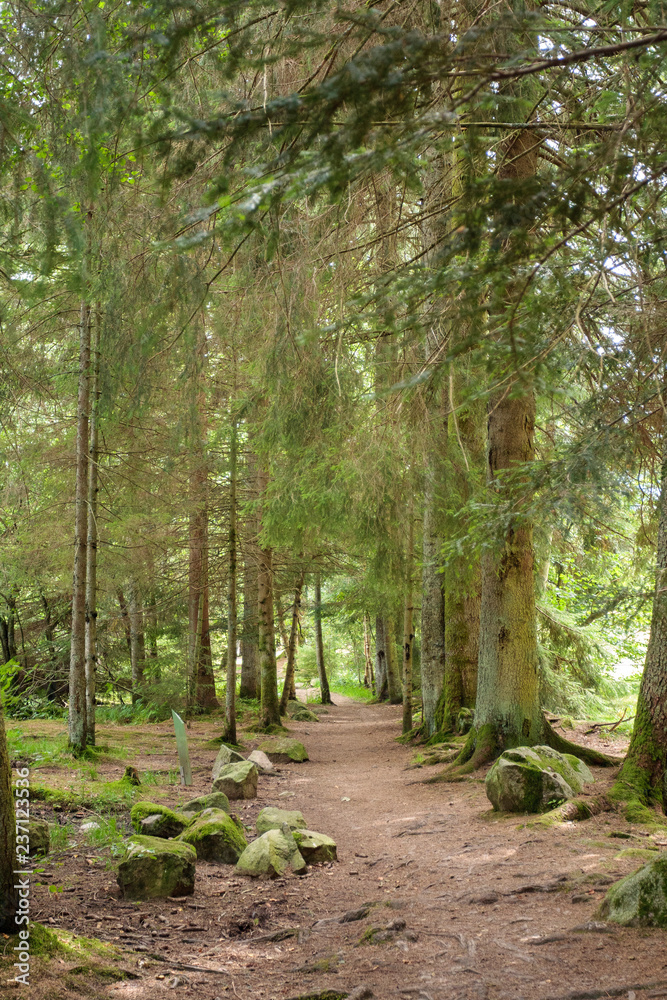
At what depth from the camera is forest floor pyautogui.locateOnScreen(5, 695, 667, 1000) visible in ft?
11.3

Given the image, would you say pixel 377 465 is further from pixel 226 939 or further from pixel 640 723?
pixel 226 939

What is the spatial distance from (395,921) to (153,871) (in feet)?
5.45

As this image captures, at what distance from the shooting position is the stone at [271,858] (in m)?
5.66

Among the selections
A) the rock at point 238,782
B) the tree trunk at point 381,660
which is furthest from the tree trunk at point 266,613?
the tree trunk at point 381,660

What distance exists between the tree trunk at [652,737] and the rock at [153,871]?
148 inches

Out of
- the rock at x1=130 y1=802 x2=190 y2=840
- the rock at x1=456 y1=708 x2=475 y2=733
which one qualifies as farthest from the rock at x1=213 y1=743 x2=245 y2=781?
the rock at x1=456 y1=708 x2=475 y2=733

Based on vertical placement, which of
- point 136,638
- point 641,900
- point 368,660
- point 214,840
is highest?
point 136,638

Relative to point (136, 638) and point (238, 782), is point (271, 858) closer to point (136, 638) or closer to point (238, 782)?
point (238, 782)

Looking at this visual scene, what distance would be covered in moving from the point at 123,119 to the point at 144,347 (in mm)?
1111

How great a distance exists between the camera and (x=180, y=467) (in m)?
12.3

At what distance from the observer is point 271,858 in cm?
573

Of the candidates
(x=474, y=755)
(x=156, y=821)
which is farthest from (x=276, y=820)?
(x=474, y=755)

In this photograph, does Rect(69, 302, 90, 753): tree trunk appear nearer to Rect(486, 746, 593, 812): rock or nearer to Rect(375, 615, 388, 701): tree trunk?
Rect(486, 746, 593, 812): rock

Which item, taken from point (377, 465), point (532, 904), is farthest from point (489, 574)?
point (532, 904)
